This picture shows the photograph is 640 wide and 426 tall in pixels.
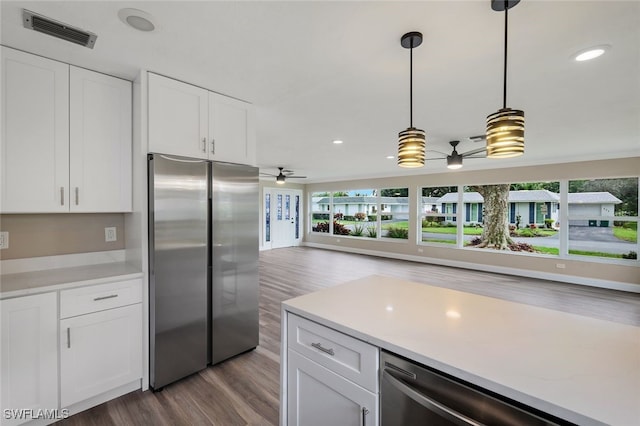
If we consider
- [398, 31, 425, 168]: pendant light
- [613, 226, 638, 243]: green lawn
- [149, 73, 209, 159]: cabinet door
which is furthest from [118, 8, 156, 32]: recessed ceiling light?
[613, 226, 638, 243]: green lawn

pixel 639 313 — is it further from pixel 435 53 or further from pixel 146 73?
pixel 146 73

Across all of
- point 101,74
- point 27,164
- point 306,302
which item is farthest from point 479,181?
point 27,164

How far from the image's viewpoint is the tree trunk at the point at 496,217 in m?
6.64

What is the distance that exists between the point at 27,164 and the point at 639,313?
6.89 meters

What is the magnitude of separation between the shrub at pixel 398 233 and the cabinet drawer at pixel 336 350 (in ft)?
23.1

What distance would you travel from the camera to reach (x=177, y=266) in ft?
7.49

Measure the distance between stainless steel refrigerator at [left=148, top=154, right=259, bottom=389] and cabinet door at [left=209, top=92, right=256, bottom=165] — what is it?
0.15 m

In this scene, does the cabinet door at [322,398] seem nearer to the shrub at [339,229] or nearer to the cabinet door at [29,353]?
the cabinet door at [29,353]

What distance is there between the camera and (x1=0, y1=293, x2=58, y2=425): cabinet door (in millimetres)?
1705

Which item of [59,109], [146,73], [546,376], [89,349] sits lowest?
[89,349]

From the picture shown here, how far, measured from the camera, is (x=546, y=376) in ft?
2.94

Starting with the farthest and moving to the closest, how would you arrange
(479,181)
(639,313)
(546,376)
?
1. (479,181)
2. (639,313)
3. (546,376)

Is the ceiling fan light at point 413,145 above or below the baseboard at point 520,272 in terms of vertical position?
above

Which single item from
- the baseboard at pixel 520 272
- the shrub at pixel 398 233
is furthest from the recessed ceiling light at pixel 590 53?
the shrub at pixel 398 233
